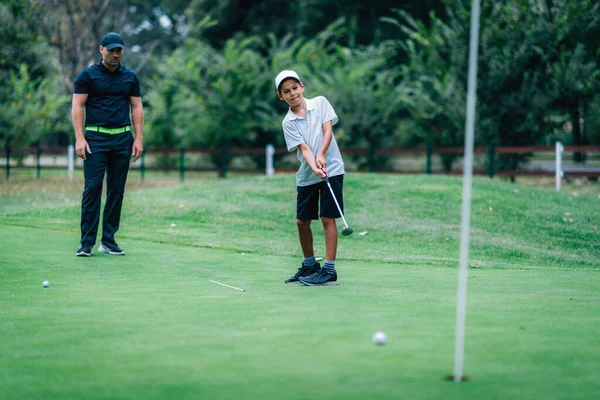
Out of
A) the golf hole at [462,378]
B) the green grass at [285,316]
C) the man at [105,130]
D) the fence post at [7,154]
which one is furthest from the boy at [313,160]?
the fence post at [7,154]

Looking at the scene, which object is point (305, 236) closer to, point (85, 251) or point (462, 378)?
point (85, 251)

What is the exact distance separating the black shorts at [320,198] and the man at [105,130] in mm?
2258

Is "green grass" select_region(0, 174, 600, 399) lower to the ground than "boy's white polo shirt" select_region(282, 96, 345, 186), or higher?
lower

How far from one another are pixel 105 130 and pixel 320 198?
2676 millimetres

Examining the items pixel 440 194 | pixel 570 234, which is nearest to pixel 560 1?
pixel 440 194

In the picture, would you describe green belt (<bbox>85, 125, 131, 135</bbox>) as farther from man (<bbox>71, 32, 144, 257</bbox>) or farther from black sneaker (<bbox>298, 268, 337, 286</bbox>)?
black sneaker (<bbox>298, 268, 337, 286</bbox>)

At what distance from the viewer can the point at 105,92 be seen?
8.33 metres

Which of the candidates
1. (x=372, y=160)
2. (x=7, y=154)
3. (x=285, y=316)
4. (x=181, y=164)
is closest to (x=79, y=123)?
(x=285, y=316)

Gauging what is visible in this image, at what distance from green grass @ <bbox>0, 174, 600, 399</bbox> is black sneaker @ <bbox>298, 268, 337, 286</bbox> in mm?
120

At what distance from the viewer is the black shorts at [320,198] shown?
21.9 feet

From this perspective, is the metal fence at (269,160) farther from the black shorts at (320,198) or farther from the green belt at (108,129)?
the black shorts at (320,198)

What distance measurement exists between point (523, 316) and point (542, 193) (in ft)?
36.8

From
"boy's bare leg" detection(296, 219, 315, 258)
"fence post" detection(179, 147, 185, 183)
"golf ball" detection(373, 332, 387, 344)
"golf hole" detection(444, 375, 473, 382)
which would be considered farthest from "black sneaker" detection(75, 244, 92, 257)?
"fence post" detection(179, 147, 185, 183)

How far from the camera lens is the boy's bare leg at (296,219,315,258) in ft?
22.6
